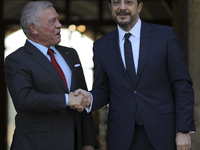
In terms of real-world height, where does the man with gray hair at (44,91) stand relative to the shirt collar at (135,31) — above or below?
below

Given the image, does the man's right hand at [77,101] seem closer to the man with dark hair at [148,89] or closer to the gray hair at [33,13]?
the man with dark hair at [148,89]

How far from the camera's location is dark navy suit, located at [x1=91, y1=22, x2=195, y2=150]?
8.73 ft

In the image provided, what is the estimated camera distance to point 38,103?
2.65 metres

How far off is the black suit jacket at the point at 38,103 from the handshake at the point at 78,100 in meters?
0.06

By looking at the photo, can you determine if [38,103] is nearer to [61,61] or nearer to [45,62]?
[45,62]

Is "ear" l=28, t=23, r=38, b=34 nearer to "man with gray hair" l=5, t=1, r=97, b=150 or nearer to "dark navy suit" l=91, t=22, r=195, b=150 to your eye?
"man with gray hair" l=5, t=1, r=97, b=150

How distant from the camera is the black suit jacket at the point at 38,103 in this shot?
2670 mm

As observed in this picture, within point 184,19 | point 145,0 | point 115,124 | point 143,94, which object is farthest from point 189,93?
point 145,0

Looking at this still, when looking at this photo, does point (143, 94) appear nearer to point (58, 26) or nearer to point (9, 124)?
point (58, 26)

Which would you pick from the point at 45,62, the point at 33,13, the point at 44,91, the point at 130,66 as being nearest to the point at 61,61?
the point at 45,62

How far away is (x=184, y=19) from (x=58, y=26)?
5.07ft

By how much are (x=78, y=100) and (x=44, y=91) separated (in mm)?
253

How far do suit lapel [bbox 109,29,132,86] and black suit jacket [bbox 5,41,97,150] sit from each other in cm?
37

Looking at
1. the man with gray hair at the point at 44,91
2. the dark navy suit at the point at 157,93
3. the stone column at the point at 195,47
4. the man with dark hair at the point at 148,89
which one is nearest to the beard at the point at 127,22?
the man with dark hair at the point at 148,89
